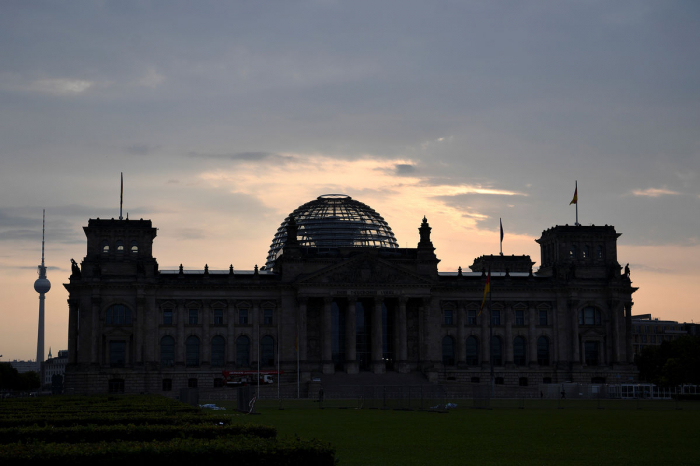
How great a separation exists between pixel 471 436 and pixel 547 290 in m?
93.2

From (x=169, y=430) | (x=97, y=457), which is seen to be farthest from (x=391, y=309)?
(x=97, y=457)

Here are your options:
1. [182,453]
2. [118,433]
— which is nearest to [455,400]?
[118,433]

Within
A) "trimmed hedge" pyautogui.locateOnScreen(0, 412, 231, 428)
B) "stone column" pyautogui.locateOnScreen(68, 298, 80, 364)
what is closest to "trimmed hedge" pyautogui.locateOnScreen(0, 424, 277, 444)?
"trimmed hedge" pyautogui.locateOnScreen(0, 412, 231, 428)

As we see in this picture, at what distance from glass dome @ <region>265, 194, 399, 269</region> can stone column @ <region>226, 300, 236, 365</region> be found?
18.8 metres

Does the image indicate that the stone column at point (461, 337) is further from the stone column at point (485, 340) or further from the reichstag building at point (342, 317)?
the stone column at point (485, 340)

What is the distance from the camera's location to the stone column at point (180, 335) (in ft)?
426

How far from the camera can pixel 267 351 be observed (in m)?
132

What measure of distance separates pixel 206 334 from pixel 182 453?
10495cm

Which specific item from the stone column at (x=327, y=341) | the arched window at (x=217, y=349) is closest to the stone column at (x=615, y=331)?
the stone column at (x=327, y=341)

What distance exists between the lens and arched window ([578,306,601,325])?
13888 cm

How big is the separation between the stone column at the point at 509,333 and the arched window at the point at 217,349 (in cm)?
Result: 4078

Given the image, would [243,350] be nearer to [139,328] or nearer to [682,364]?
[139,328]

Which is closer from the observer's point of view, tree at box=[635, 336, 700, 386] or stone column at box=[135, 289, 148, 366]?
tree at box=[635, 336, 700, 386]

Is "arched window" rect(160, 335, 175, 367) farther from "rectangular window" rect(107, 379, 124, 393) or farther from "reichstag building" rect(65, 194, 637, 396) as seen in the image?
"rectangular window" rect(107, 379, 124, 393)
